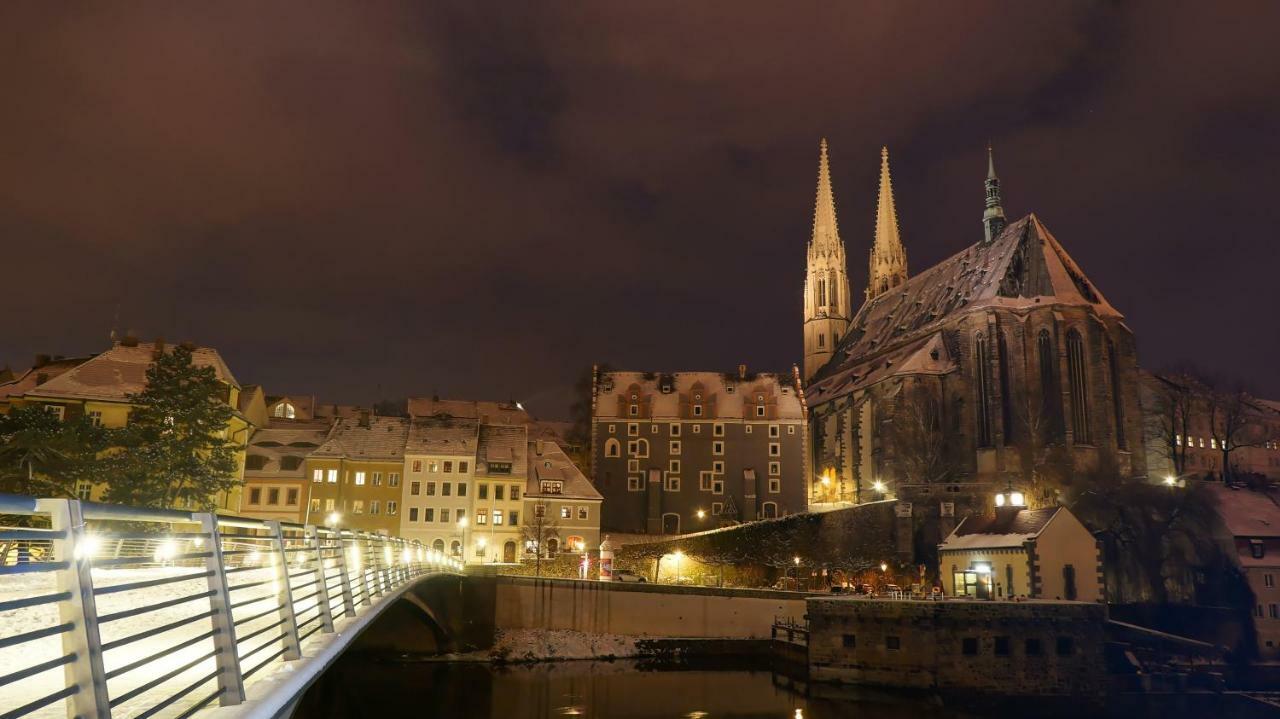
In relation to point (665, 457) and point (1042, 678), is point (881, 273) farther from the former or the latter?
point (1042, 678)

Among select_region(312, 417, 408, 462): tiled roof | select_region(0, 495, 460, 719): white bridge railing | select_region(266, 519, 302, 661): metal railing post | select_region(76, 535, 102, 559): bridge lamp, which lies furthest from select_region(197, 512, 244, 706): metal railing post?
select_region(312, 417, 408, 462): tiled roof

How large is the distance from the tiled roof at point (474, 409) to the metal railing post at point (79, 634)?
3821 inches

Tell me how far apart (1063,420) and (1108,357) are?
7524 millimetres

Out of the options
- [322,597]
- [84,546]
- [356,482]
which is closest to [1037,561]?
[356,482]

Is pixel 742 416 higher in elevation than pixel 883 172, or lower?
lower

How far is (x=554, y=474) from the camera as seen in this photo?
68.9m

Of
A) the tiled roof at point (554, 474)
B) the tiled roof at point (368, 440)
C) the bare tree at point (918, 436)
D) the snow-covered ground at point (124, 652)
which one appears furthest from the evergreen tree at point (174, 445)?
the bare tree at point (918, 436)

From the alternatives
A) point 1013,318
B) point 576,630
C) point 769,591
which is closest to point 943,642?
point 769,591

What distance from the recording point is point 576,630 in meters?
52.2

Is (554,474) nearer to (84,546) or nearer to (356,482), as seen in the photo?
(356,482)

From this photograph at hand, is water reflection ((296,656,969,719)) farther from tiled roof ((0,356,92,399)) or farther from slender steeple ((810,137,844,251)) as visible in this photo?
slender steeple ((810,137,844,251))

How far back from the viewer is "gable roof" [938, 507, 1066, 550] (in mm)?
50500

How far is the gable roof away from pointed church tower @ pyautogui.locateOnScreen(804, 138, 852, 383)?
5659 centimetres

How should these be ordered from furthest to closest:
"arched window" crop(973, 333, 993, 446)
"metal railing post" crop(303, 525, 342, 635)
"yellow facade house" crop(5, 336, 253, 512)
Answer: "arched window" crop(973, 333, 993, 446) < "yellow facade house" crop(5, 336, 253, 512) < "metal railing post" crop(303, 525, 342, 635)
